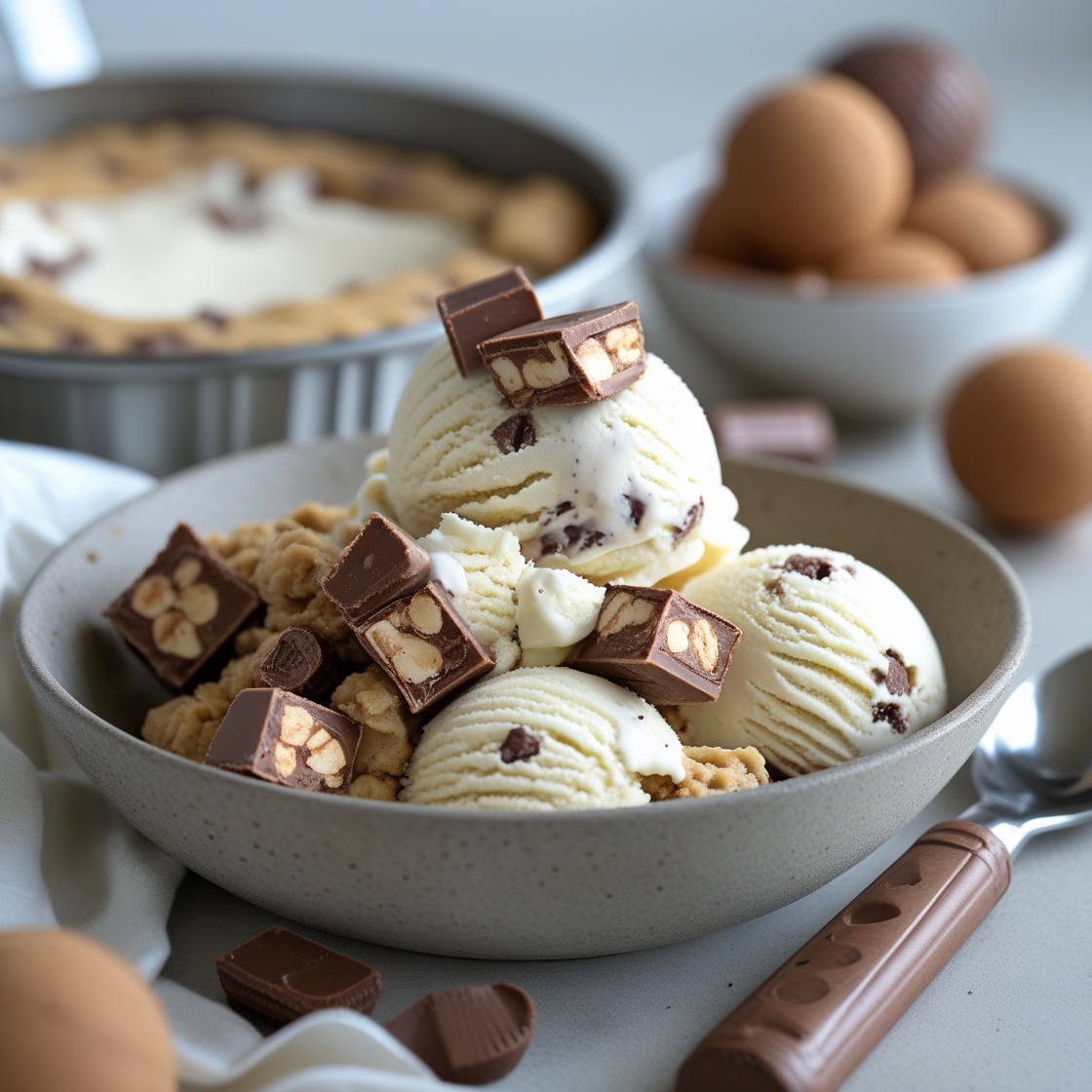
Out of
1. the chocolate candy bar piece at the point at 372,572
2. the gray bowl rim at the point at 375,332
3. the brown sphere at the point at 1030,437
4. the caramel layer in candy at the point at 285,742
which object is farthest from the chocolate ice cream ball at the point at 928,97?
the caramel layer in candy at the point at 285,742

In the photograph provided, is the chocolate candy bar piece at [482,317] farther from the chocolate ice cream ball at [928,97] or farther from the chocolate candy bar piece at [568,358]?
the chocolate ice cream ball at [928,97]

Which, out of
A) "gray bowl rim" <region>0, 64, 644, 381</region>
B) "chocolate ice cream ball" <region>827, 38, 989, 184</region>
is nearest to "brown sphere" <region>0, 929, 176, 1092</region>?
"gray bowl rim" <region>0, 64, 644, 381</region>

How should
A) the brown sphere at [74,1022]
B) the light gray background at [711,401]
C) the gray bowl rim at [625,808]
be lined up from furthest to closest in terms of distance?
1. the light gray background at [711,401]
2. the gray bowl rim at [625,808]
3. the brown sphere at [74,1022]

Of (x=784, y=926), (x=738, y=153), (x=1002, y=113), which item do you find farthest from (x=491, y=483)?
(x=1002, y=113)

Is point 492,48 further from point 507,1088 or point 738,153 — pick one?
point 507,1088

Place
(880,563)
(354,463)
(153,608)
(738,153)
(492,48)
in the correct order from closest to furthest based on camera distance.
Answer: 1. (153,608)
2. (880,563)
3. (354,463)
4. (738,153)
5. (492,48)

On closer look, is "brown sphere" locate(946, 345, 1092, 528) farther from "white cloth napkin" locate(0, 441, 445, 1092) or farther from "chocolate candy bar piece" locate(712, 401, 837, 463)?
"white cloth napkin" locate(0, 441, 445, 1092)

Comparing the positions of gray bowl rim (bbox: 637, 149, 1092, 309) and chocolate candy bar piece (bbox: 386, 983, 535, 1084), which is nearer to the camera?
chocolate candy bar piece (bbox: 386, 983, 535, 1084)
